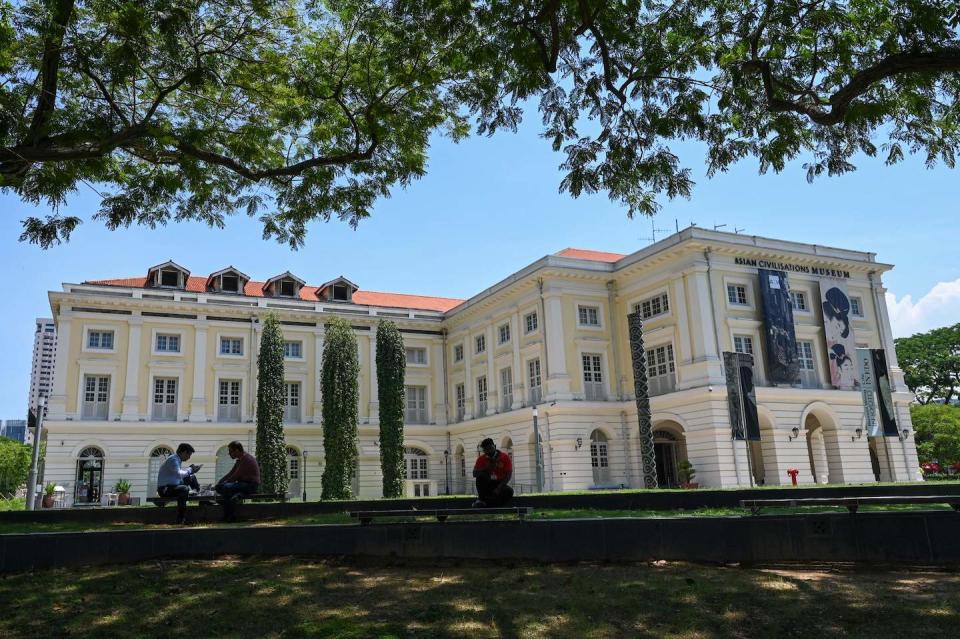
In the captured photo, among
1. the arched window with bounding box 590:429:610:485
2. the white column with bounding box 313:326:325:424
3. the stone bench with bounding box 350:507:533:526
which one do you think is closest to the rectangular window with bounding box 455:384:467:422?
the white column with bounding box 313:326:325:424

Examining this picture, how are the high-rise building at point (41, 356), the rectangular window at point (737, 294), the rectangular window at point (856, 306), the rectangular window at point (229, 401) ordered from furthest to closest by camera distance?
the high-rise building at point (41, 356) < the rectangular window at point (229, 401) < the rectangular window at point (856, 306) < the rectangular window at point (737, 294)

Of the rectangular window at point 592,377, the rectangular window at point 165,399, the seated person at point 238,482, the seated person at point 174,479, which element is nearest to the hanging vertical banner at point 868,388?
the rectangular window at point 592,377

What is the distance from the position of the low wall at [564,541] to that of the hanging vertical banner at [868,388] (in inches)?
999

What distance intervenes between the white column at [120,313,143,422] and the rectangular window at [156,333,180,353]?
1061 millimetres

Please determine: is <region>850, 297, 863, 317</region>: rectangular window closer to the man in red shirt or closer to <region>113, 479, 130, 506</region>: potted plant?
the man in red shirt

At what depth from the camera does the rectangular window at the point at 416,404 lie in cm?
4028

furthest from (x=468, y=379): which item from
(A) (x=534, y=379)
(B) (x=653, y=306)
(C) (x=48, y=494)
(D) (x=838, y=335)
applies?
(C) (x=48, y=494)

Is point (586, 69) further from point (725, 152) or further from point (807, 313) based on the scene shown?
point (807, 313)

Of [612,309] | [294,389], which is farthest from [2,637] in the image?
[294,389]

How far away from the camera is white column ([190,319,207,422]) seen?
3569 centimetres

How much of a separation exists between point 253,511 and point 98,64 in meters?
7.60

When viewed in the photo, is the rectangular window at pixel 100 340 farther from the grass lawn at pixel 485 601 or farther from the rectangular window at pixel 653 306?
the grass lawn at pixel 485 601

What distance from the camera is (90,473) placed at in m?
33.8

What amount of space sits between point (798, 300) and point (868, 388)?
A: 443 centimetres
